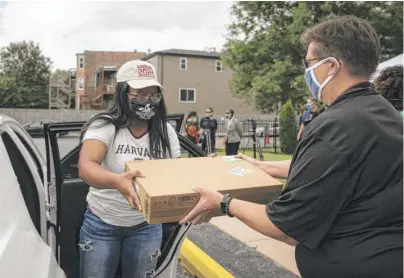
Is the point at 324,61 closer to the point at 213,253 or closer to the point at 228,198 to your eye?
the point at 228,198

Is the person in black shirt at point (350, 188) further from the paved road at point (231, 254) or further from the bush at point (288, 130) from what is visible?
the bush at point (288, 130)

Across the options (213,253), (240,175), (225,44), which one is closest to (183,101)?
(225,44)

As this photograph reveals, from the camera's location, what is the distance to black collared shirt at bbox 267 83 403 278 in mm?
1373

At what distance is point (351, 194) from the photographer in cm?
140

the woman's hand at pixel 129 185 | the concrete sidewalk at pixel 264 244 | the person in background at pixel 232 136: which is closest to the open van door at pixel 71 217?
the woman's hand at pixel 129 185

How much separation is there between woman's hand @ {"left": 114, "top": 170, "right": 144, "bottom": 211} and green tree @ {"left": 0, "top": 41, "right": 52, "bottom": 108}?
1959 inches

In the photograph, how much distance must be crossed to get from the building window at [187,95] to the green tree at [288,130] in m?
19.8

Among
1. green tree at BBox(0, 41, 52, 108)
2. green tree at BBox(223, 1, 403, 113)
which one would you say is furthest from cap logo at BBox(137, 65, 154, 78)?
green tree at BBox(0, 41, 52, 108)

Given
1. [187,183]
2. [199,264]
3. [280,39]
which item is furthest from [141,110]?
[280,39]

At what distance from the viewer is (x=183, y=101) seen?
33906mm

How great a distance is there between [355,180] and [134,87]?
143 cm

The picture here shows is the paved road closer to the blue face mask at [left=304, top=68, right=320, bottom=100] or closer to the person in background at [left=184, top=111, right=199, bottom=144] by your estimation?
the blue face mask at [left=304, top=68, right=320, bottom=100]

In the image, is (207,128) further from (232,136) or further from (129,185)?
(129,185)

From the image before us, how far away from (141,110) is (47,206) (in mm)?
915
